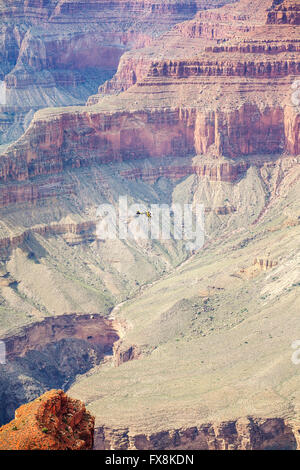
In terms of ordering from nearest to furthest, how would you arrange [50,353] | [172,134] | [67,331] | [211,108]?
1. [50,353]
2. [67,331]
3. [211,108]
4. [172,134]

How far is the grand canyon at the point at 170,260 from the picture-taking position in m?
71.9

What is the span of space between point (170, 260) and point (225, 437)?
40405 millimetres

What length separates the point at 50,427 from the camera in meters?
39.0

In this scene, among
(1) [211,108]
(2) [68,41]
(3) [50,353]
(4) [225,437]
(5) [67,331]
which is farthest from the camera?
(2) [68,41]

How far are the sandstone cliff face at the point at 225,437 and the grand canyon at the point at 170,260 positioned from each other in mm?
94

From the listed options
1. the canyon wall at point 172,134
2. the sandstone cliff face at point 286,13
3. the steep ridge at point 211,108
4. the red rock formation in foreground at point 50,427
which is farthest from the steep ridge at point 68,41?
the red rock formation in foreground at point 50,427

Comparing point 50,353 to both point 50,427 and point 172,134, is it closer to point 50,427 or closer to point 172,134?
point 172,134

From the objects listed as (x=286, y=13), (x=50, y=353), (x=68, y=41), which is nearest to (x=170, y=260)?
(x=50, y=353)

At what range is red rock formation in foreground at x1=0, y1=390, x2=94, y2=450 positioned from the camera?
3778 centimetres

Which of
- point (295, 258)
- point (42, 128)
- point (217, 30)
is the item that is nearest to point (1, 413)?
point (295, 258)

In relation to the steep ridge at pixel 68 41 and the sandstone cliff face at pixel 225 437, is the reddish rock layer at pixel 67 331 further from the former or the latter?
the steep ridge at pixel 68 41

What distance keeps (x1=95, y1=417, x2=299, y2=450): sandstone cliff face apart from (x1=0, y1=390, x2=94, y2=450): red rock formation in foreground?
27934mm

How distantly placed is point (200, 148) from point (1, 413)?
48.6 meters

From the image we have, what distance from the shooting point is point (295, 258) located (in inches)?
3575
